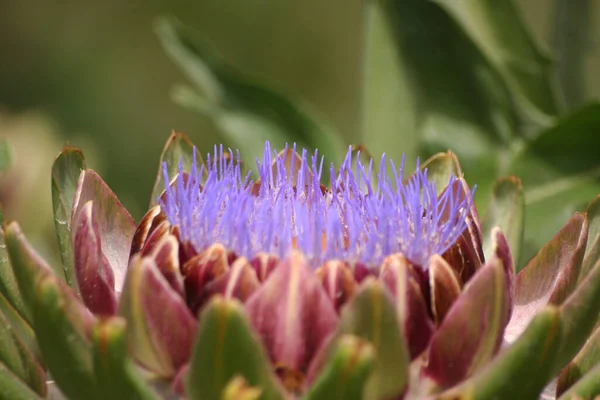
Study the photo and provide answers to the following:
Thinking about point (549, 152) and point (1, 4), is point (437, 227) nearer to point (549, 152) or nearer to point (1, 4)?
point (549, 152)

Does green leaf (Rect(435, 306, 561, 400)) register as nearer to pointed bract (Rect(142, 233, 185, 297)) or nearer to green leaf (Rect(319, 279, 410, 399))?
green leaf (Rect(319, 279, 410, 399))

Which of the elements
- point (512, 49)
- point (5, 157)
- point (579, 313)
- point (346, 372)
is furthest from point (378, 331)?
point (512, 49)

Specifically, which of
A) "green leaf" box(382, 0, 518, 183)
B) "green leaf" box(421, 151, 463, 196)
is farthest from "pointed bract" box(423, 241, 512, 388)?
"green leaf" box(382, 0, 518, 183)

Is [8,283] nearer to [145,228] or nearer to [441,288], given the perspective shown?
[145,228]

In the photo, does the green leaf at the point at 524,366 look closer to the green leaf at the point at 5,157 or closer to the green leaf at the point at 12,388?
the green leaf at the point at 12,388

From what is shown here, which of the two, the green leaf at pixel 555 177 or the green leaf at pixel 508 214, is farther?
the green leaf at pixel 555 177

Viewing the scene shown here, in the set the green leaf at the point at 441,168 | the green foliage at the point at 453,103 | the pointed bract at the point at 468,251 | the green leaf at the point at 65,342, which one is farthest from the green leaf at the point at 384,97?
the green leaf at the point at 65,342
